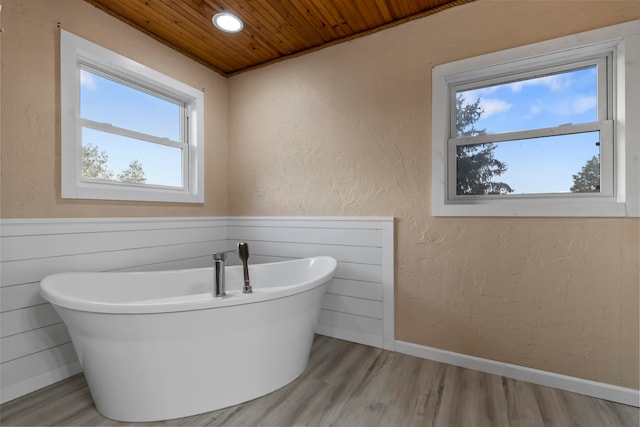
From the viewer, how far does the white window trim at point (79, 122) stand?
1750mm

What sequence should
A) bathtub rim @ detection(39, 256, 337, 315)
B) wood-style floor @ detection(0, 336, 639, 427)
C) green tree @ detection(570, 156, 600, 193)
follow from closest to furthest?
bathtub rim @ detection(39, 256, 337, 315), wood-style floor @ detection(0, 336, 639, 427), green tree @ detection(570, 156, 600, 193)

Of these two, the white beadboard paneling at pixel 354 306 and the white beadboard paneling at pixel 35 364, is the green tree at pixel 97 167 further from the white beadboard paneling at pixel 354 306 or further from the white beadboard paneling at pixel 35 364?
the white beadboard paneling at pixel 354 306

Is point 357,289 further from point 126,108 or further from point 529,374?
point 126,108

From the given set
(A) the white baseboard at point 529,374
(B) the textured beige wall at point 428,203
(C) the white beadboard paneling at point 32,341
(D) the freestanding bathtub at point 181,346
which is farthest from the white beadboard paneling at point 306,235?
(C) the white beadboard paneling at point 32,341

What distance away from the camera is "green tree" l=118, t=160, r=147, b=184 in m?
2.16

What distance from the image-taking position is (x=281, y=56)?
2543 mm

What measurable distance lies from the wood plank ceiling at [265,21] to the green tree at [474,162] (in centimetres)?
69

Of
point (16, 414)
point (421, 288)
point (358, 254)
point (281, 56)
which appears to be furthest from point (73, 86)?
point (421, 288)

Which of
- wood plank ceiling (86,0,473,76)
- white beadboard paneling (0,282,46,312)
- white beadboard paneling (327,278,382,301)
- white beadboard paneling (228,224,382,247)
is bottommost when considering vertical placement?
white beadboard paneling (327,278,382,301)

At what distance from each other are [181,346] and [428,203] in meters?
1.66

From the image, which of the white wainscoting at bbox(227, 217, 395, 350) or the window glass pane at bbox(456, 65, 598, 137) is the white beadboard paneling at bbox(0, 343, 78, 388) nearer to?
the white wainscoting at bbox(227, 217, 395, 350)

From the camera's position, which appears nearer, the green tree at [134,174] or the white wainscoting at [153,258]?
the white wainscoting at [153,258]

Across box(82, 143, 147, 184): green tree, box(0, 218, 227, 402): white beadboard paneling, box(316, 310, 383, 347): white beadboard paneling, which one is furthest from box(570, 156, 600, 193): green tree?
box(82, 143, 147, 184): green tree

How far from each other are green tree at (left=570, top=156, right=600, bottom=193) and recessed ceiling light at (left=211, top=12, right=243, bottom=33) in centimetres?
238
